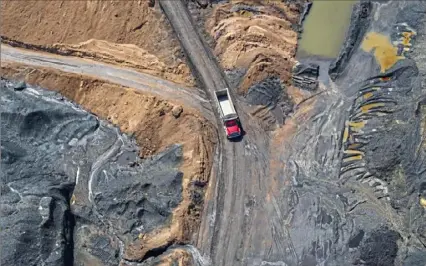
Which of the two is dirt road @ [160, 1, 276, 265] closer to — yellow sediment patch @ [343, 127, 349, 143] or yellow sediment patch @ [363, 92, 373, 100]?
yellow sediment patch @ [343, 127, 349, 143]

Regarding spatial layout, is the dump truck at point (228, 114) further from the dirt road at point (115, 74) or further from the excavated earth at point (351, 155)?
→ the excavated earth at point (351, 155)

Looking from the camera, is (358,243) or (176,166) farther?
(176,166)

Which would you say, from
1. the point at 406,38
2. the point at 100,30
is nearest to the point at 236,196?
the point at 406,38

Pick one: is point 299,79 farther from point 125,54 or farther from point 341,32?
point 125,54

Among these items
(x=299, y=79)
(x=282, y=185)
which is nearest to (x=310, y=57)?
(x=299, y=79)

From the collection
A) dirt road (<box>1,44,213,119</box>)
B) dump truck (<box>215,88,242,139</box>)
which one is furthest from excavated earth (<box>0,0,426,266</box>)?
dump truck (<box>215,88,242,139</box>)

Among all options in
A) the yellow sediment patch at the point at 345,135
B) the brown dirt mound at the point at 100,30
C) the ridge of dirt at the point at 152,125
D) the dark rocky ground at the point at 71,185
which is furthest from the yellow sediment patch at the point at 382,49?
the dark rocky ground at the point at 71,185
